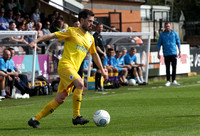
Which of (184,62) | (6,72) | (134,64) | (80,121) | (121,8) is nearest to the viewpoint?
(80,121)

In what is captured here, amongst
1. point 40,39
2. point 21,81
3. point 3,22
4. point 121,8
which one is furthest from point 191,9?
point 40,39

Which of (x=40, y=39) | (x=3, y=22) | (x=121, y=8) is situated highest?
(x=121, y=8)

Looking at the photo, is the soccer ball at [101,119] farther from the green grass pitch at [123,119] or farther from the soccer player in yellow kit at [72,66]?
the soccer player in yellow kit at [72,66]

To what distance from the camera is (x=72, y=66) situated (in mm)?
8484

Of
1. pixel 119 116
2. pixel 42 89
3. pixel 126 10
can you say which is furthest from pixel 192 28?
pixel 119 116

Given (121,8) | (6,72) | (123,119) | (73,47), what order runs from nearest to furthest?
(73,47) < (123,119) < (6,72) < (121,8)

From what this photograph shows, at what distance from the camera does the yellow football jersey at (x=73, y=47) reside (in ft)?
27.9

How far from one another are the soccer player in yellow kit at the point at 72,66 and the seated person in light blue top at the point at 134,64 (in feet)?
40.8

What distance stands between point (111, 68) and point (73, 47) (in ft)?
36.1

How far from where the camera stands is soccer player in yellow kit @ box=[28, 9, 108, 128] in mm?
8312

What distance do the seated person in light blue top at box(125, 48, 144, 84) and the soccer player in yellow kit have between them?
12.4 metres

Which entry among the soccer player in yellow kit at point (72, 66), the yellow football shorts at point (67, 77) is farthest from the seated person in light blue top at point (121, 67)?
the yellow football shorts at point (67, 77)

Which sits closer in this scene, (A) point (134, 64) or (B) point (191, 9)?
(A) point (134, 64)

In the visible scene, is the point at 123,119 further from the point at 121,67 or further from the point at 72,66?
the point at 121,67
